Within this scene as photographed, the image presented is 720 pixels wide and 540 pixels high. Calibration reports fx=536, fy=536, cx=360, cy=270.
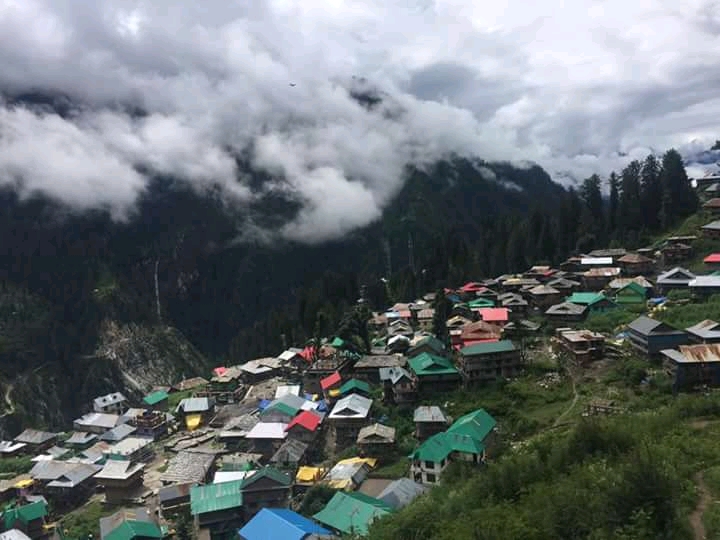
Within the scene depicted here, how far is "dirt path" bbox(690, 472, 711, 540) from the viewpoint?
68.9ft

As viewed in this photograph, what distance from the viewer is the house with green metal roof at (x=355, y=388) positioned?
213 ft

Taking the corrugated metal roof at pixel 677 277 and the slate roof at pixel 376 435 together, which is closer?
the slate roof at pixel 376 435

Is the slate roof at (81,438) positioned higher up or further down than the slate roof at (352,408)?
further down

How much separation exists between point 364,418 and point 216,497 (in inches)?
664

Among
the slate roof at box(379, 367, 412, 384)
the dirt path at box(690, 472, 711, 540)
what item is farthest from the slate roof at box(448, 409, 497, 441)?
the dirt path at box(690, 472, 711, 540)

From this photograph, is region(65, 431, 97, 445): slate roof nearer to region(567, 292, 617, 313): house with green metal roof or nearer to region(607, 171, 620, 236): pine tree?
region(567, 292, 617, 313): house with green metal roof

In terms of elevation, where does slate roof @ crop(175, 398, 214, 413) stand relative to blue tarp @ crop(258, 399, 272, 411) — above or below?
below

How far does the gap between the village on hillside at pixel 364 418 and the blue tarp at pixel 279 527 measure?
0.34 ft

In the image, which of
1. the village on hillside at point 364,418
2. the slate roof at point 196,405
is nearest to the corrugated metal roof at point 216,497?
the village on hillside at point 364,418

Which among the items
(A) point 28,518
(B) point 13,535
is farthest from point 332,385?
(B) point 13,535

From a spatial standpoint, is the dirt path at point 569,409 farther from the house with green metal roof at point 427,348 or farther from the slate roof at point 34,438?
the slate roof at point 34,438

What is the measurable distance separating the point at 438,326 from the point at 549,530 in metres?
55.6

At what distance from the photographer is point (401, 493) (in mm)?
41094

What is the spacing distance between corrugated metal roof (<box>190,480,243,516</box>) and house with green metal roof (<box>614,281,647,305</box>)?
55.3 m
